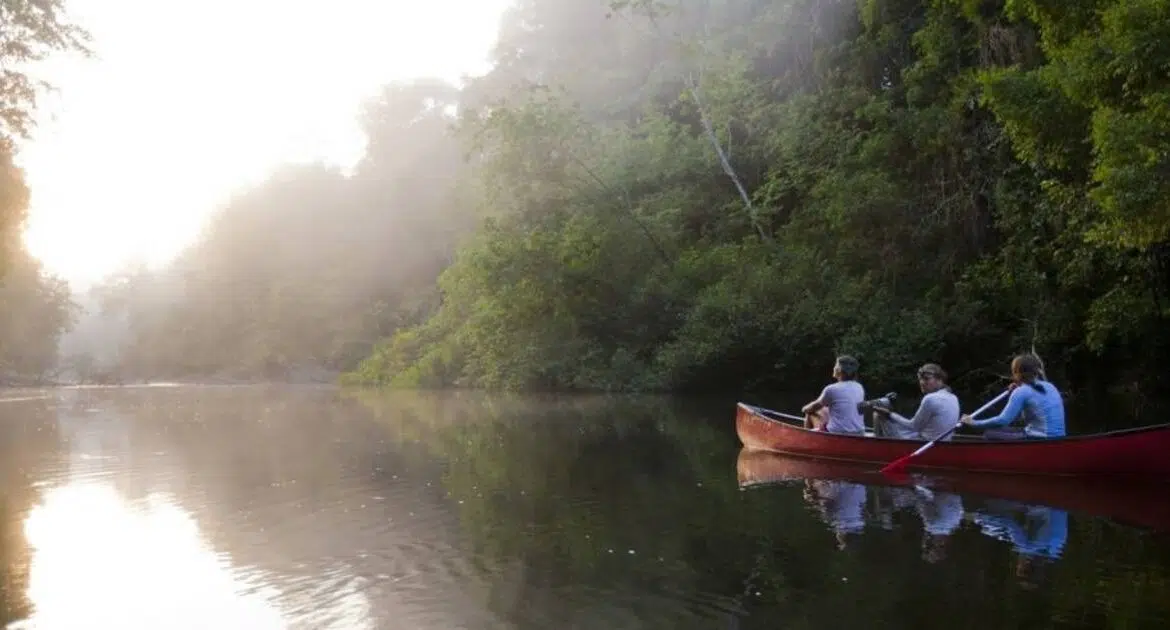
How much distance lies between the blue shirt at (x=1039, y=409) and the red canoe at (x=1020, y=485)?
596 mm

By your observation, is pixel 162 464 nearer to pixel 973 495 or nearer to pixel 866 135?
pixel 973 495

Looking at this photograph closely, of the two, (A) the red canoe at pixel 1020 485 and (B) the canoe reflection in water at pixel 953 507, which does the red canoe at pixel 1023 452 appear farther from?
(B) the canoe reflection in water at pixel 953 507

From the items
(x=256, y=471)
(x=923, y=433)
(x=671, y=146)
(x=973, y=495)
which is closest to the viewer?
(x=973, y=495)

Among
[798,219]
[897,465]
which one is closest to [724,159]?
[798,219]

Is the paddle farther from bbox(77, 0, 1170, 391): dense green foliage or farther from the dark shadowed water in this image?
bbox(77, 0, 1170, 391): dense green foliage

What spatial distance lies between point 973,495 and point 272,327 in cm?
5674

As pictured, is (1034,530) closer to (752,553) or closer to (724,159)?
(752,553)

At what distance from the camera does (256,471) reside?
51.6 feet

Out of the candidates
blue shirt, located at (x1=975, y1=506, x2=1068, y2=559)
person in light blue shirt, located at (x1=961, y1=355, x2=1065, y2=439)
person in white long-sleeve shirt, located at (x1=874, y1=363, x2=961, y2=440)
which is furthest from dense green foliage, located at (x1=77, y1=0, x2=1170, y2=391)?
blue shirt, located at (x1=975, y1=506, x2=1068, y2=559)

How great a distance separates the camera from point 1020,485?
12.7 m

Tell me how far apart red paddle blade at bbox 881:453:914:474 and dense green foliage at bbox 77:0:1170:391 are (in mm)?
5445

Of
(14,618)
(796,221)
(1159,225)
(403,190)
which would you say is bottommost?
(14,618)

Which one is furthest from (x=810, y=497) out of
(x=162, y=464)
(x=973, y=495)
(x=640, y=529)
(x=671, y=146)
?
(x=671, y=146)

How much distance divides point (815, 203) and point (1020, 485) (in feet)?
71.4
